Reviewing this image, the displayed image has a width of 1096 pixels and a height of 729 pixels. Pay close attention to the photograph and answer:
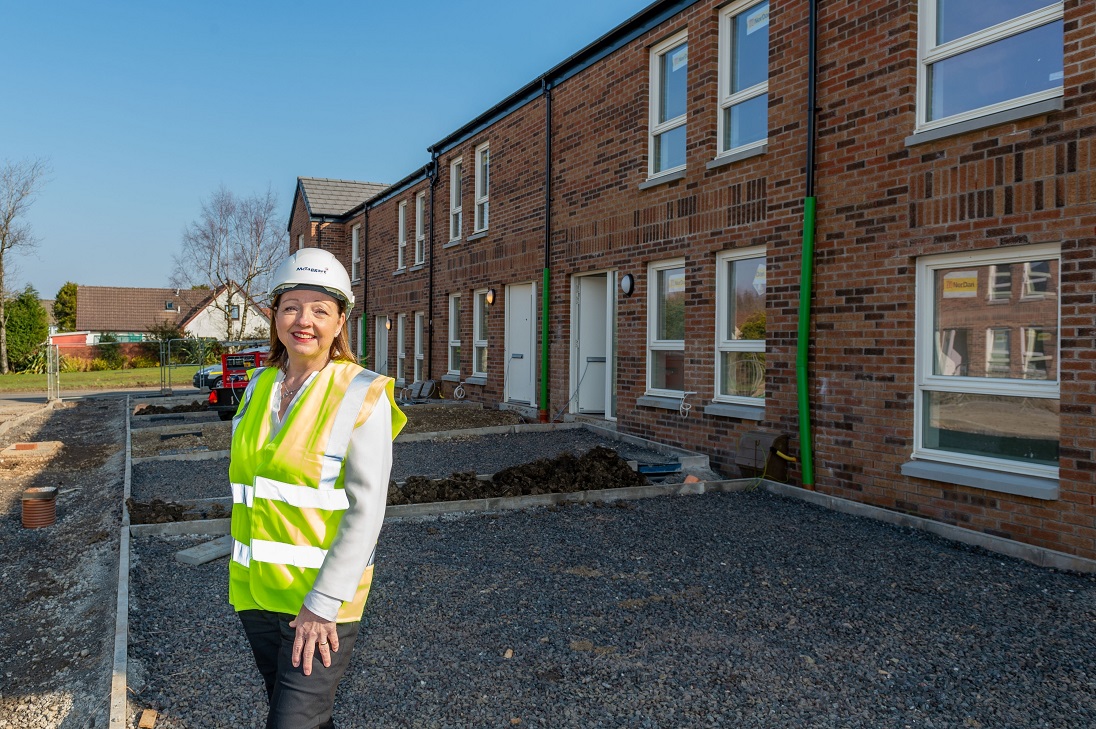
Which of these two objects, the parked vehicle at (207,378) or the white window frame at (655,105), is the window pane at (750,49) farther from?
the parked vehicle at (207,378)

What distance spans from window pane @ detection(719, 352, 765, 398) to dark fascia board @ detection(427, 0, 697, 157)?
171 inches

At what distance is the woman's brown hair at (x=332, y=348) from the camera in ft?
8.50

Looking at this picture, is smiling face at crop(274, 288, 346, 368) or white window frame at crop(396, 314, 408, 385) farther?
white window frame at crop(396, 314, 408, 385)

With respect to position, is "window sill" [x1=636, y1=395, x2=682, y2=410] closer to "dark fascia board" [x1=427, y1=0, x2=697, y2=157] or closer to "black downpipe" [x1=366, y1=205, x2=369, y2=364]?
"dark fascia board" [x1=427, y1=0, x2=697, y2=157]

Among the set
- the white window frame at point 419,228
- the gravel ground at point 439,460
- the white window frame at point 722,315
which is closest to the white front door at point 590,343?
the gravel ground at point 439,460

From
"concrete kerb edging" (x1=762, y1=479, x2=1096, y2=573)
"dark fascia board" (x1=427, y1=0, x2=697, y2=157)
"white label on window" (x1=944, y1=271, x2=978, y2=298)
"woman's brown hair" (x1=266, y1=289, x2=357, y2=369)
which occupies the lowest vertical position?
"concrete kerb edging" (x1=762, y1=479, x2=1096, y2=573)

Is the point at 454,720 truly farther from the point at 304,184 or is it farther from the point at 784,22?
the point at 304,184

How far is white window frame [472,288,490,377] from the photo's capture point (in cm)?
1647

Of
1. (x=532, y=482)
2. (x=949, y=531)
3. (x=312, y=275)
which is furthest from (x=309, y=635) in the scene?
(x=532, y=482)

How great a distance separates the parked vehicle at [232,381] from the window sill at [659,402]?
8.18m

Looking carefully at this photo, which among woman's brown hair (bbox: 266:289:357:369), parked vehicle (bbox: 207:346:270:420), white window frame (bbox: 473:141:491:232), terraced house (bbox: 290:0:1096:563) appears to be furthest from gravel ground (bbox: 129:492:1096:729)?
white window frame (bbox: 473:141:491:232)

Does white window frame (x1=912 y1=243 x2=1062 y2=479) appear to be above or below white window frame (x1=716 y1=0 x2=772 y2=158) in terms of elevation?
below

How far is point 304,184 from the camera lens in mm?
27750

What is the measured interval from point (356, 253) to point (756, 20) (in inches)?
724
